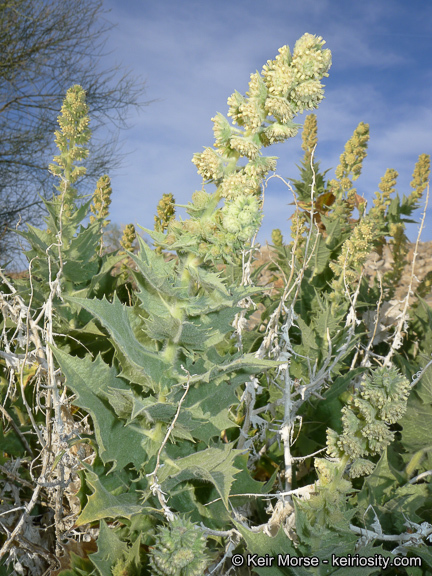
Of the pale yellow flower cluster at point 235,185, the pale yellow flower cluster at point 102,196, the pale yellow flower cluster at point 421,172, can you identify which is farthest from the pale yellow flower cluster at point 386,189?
the pale yellow flower cluster at point 235,185

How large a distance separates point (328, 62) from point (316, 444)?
104cm

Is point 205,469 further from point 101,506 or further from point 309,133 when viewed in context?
point 309,133

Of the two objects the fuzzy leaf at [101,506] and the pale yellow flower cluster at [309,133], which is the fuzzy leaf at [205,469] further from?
the pale yellow flower cluster at [309,133]

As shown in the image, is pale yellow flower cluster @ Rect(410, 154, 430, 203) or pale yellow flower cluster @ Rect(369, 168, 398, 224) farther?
pale yellow flower cluster @ Rect(410, 154, 430, 203)

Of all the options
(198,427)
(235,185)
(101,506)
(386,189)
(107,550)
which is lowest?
(107,550)

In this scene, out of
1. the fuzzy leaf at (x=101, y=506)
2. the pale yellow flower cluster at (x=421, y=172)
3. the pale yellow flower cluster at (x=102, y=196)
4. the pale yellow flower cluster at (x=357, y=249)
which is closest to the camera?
the fuzzy leaf at (x=101, y=506)

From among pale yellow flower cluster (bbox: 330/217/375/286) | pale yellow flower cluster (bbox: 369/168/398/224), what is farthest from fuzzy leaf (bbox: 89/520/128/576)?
pale yellow flower cluster (bbox: 369/168/398/224)

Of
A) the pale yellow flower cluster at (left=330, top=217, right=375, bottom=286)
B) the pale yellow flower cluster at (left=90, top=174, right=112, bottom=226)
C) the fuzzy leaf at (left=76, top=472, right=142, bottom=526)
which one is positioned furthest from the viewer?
the pale yellow flower cluster at (left=90, top=174, right=112, bottom=226)

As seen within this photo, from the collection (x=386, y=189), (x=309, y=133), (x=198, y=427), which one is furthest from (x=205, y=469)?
(x=309, y=133)

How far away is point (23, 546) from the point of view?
96 cm

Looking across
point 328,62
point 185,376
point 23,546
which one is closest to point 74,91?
point 328,62

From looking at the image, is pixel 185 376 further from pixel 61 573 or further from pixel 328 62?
pixel 328 62

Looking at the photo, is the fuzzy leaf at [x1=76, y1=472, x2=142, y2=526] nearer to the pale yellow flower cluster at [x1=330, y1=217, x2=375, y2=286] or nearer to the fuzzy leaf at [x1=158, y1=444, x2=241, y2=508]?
the fuzzy leaf at [x1=158, y1=444, x2=241, y2=508]

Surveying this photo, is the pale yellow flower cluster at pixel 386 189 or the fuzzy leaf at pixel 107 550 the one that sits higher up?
the pale yellow flower cluster at pixel 386 189
